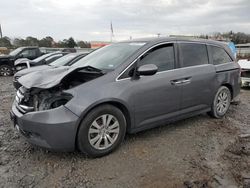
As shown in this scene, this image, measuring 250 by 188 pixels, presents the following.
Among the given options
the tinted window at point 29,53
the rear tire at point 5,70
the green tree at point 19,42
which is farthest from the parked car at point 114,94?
the green tree at point 19,42

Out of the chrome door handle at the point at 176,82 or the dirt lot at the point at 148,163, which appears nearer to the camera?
the dirt lot at the point at 148,163

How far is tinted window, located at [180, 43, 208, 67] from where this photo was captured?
433cm

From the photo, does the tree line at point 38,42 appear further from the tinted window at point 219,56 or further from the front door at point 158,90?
the front door at point 158,90

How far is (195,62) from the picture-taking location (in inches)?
177

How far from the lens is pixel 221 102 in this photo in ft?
16.7

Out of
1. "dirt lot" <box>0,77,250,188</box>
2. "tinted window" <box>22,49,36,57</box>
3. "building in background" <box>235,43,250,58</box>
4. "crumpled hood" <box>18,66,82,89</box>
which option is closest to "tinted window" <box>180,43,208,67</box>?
"dirt lot" <box>0,77,250,188</box>

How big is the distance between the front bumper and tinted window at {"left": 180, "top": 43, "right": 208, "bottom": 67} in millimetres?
2232

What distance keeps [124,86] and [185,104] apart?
133cm

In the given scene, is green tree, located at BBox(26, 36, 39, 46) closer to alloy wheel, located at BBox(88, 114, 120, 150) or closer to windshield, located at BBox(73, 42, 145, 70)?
windshield, located at BBox(73, 42, 145, 70)

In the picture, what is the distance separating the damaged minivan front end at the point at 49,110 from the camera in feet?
10.1

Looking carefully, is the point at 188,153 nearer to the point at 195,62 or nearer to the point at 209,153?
the point at 209,153

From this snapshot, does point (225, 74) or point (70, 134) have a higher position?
point (225, 74)

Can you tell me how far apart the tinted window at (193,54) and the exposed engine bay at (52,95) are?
1.61 metres

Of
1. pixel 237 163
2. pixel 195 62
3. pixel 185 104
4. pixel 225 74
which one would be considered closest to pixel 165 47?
pixel 195 62
